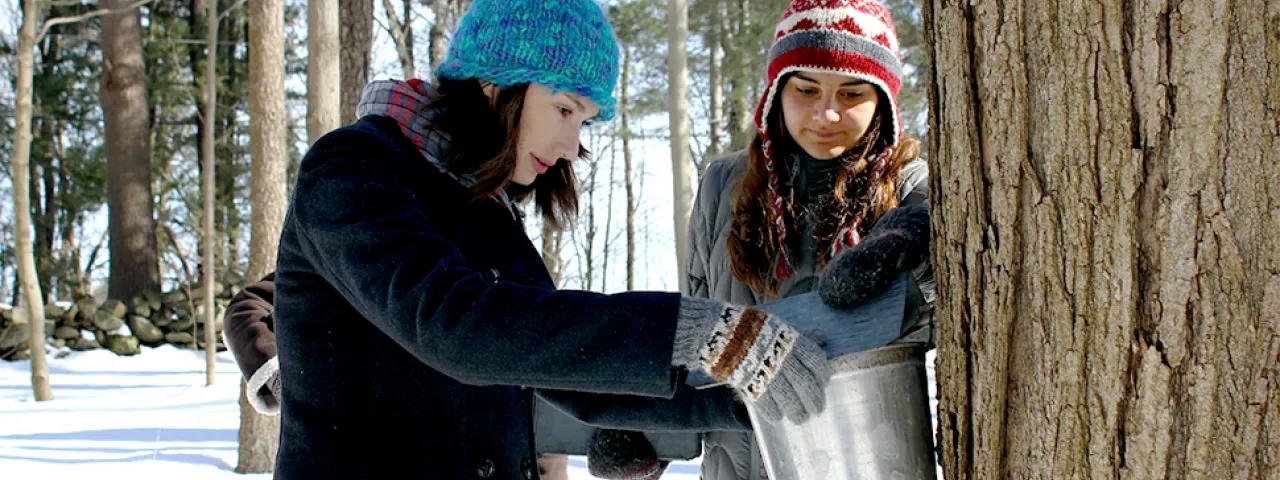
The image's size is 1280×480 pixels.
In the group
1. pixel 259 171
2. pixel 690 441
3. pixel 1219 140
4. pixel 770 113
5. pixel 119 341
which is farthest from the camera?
pixel 119 341

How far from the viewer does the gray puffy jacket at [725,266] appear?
2.18 metres

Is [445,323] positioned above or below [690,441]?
above

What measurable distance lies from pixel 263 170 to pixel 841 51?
506 cm

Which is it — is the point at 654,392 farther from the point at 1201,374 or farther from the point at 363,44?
the point at 363,44

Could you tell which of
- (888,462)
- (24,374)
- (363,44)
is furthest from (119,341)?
(888,462)

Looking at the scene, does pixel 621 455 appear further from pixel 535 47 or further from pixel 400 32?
pixel 400 32

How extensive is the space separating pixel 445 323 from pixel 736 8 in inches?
518

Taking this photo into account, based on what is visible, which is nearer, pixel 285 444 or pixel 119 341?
pixel 285 444

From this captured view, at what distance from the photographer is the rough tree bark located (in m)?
6.18

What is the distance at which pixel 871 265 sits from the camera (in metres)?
1.32

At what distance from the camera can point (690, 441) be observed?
5.90 feet

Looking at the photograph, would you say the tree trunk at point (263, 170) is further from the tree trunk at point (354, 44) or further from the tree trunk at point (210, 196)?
the tree trunk at point (210, 196)

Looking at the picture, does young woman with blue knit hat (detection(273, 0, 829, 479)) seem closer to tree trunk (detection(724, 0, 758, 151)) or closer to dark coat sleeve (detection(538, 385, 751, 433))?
dark coat sleeve (detection(538, 385, 751, 433))

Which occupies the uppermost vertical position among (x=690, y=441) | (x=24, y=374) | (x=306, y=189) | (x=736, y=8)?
(x=736, y=8)
